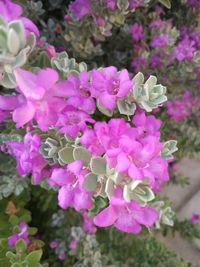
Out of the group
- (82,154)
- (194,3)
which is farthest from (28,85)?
(194,3)

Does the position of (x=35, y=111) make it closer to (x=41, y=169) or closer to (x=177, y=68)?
(x=41, y=169)

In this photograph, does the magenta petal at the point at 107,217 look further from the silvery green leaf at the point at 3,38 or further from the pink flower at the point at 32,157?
the silvery green leaf at the point at 3,38

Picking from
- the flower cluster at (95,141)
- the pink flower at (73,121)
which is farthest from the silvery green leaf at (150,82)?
the pink flower at (73,121)

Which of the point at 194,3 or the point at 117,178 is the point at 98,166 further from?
the point at 194,3

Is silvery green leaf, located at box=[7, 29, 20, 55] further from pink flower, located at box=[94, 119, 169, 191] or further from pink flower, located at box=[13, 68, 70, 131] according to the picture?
pink flower, located at box=[94, 119, 169, 191]

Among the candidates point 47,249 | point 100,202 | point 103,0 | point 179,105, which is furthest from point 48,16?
point 100,202

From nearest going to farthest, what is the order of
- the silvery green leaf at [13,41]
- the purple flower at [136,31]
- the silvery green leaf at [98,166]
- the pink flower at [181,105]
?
the silvery green leaf at [13,41] → the silvery green leaf at [98,166] → the purple flower at [136,31] → the pink flower at [181,105]
